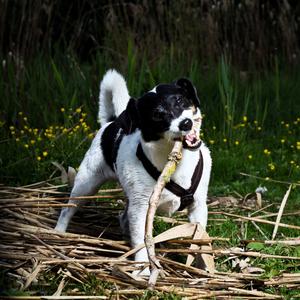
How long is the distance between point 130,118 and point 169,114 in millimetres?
311

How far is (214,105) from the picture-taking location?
7.04m

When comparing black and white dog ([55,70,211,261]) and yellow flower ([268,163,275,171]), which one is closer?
black and white dog ([55,70,211,261])

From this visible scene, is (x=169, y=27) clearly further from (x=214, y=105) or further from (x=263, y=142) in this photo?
(x=263, y=142)

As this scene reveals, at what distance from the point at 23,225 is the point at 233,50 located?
4.79m

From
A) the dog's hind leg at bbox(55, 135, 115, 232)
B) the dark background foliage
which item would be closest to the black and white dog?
the dog's hind leg at bbox(55, 135, 115, 232)

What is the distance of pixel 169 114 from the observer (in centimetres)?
379

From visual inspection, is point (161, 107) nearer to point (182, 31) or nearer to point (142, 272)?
point (142, 272)

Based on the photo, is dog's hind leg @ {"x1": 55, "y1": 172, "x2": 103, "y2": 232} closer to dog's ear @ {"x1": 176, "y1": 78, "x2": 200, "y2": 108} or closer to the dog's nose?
dog's ear @ {"x1": 176, "y1": 78, "x2": 200, "y2": 108}

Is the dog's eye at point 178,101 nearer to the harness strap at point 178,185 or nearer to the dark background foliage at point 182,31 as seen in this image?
the harness strap at point 178,185

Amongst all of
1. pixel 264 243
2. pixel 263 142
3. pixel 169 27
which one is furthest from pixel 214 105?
pixel 264 243

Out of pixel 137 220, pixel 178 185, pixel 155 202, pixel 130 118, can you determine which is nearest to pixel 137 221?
pixel 137 220

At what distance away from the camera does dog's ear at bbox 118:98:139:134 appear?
398 cm

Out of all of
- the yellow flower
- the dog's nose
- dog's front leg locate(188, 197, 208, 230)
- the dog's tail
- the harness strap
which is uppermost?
the dog's nose

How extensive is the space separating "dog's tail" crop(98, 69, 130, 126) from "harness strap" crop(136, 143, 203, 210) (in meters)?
0.80
